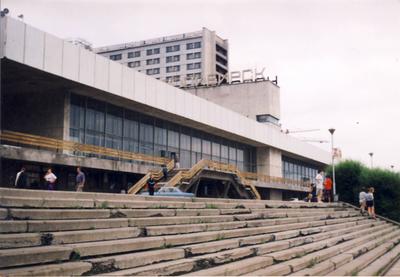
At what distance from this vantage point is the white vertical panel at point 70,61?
2322cm

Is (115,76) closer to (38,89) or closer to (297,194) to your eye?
(38,89)

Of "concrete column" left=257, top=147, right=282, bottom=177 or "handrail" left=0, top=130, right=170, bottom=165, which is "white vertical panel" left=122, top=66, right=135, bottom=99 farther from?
"concrete column" left=257, top=147, right=282, bottom=177

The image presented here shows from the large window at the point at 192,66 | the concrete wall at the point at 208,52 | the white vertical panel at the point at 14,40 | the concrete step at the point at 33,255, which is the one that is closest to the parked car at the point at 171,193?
the white vertical panel at the point at 14,40

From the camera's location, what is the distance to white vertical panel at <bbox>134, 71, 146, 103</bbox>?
28.4m

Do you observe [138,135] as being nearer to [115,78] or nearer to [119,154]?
[119,154]

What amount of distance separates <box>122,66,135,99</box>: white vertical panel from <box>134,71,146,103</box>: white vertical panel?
1.20 ft

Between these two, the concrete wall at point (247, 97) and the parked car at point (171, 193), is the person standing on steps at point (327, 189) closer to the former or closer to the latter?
the parked car at point (171, 193)

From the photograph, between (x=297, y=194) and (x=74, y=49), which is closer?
(x=74, y=49)

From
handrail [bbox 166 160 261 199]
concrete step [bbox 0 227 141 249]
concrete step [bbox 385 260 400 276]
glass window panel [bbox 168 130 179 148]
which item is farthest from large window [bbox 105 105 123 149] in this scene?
concrete step [bbox 0 227 141 249]

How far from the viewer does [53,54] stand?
22.4m

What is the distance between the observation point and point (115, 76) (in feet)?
87.7

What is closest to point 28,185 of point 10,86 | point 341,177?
point 10,86

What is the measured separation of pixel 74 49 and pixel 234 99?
3334 cm

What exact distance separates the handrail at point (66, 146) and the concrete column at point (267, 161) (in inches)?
741
